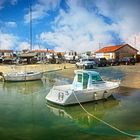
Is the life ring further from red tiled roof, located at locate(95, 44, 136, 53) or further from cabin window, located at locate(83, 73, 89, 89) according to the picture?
red tiled roof, located at locate(95, 44, 136, 53)

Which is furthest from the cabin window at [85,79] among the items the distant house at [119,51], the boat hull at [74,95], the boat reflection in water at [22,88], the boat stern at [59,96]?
the distant house at [119,51]

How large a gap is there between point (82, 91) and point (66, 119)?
243 centimetres

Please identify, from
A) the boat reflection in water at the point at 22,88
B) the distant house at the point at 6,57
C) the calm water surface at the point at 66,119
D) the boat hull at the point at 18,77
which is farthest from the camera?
the distant house at the point at 6,57

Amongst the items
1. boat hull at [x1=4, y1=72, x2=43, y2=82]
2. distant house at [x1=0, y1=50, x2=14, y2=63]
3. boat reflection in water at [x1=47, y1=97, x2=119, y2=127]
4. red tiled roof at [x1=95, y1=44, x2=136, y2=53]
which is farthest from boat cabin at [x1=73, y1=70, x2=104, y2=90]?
distant house at [x1=0, y1=50, x2=14, y2=63]

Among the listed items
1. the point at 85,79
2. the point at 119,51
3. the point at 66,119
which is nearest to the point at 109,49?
the point at 119,51

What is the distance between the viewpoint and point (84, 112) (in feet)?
38.9

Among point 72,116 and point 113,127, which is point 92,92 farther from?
point 113,127

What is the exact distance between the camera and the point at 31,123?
33.5ft

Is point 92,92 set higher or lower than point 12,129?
higher

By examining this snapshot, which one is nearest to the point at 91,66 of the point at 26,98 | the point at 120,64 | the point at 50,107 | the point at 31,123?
the point at 120,64

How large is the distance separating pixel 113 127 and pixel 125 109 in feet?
9.55

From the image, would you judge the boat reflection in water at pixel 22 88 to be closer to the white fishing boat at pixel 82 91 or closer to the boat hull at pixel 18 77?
the boat hull at pixel 18 77

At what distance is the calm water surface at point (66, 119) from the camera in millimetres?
8758

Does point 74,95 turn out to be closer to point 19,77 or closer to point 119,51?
point 19,77
